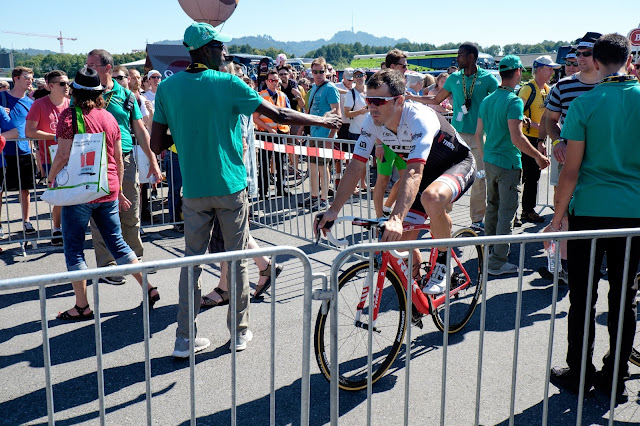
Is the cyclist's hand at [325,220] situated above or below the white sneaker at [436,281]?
above

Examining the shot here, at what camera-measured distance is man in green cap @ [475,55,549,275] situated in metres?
6.32

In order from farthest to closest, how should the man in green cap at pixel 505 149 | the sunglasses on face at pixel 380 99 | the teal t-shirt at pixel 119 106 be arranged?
the man in green cap at pixel 505 149, the teal t-shirt at pixel 119 106, the sunglasses on face at pixel 380 99

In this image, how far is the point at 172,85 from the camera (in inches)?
166

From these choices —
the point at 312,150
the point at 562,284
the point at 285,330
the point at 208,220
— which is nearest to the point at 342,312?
the point at 285,330

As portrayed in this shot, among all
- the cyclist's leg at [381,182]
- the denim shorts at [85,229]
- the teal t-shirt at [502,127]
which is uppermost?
the teal t-shirt at [502,127]

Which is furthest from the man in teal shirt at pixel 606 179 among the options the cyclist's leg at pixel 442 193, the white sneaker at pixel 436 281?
the white sneaker at pixel 436 281

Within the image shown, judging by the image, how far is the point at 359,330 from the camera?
4.56 meters

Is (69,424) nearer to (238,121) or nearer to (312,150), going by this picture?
(238,121)

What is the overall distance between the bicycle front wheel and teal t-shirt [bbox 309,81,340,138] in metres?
5.97

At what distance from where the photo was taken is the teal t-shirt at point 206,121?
4219 millimetres

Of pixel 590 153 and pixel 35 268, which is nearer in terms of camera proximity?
pixel 590 153

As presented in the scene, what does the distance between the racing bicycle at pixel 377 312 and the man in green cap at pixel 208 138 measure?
2.57ft

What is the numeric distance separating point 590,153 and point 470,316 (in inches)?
73.1

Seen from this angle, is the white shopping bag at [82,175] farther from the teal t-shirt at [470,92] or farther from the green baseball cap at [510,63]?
the teal t-shirt at [470,92]
